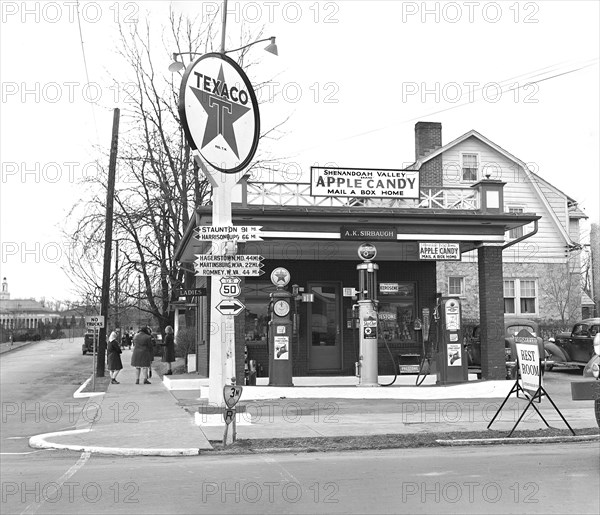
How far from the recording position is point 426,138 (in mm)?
37250

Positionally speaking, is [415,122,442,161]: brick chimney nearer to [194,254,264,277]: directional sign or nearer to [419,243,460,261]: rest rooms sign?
[419,243,460,261]: rest rooms sign

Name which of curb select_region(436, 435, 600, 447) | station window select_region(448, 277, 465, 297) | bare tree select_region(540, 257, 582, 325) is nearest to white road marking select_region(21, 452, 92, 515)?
curb select_region(436, 435, 600, 447)

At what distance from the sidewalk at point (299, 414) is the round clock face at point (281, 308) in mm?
1771

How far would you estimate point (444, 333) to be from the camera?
1859cm

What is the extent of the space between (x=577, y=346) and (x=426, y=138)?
15.0 metres

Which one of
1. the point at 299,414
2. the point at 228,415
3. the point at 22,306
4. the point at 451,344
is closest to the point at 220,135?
the point at 228,415

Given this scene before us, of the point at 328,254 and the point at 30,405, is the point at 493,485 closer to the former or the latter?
the point at 328,254

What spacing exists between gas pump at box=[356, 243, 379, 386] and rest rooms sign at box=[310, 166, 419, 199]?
1358 mm

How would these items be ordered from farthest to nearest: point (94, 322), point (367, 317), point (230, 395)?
point (94, 322), point (367, 317), point (230, 395)

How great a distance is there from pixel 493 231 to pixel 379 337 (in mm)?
4903

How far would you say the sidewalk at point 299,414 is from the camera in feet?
39.5

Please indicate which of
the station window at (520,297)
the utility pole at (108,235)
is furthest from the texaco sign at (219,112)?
the station window at (520,297)

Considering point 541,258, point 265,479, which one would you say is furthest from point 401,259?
point 541,258

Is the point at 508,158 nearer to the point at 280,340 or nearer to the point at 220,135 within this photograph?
the point at 280,340
